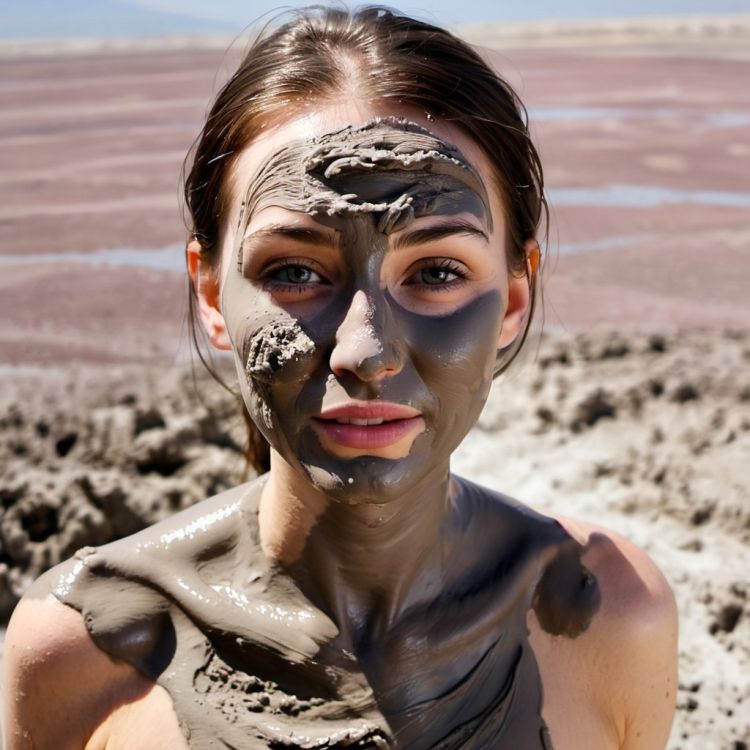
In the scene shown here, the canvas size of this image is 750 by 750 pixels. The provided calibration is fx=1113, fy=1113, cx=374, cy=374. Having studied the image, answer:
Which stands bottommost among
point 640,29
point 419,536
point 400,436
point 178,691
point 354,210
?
point 640,29

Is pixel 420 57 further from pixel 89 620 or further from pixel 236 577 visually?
pixel 89 620

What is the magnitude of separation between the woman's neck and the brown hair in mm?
457

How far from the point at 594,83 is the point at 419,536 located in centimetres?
1092

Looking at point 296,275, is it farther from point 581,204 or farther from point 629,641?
point 581,204

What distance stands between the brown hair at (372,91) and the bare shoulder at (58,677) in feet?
2.35

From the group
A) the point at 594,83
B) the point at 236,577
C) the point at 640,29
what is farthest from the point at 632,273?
the point at 640,29

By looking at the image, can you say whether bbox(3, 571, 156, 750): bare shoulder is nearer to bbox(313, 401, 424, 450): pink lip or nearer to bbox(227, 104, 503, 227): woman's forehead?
bbox(313, 401, 424, 450): pink lip

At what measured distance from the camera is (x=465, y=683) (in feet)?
6.25

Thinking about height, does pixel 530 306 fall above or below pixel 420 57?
below

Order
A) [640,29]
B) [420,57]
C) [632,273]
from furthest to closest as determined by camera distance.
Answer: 1. [640,29]
2. [632,273]
3. [420,57]

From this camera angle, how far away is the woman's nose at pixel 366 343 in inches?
63.9

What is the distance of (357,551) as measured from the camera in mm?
1927

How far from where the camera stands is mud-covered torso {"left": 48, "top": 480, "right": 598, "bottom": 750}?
1.86 m

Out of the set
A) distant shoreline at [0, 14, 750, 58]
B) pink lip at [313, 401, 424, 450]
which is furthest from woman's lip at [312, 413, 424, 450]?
distant shoreline at [0, 14, 750, 58]
